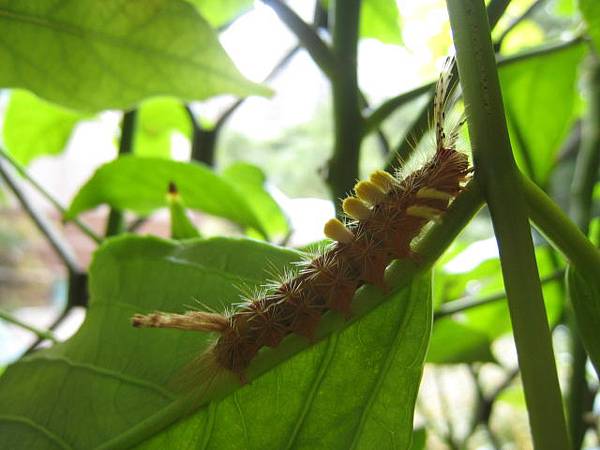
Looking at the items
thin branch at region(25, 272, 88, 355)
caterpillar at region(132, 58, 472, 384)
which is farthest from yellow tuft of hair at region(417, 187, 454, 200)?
thin branch at region(25, 272, 88, 355)

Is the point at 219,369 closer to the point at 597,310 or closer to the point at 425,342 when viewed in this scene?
the point at 425,342

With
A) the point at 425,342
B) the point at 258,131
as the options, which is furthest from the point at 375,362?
the point at 258,131

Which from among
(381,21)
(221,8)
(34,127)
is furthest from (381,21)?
(34,127)

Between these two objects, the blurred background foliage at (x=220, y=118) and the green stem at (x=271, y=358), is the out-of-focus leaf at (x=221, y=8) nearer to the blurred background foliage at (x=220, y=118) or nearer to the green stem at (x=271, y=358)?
the blurred background foliage at (x=220, y=118)

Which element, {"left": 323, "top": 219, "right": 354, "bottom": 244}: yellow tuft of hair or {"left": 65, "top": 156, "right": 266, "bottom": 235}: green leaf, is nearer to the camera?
{"left": 323, "top": 219, "right": 354, "bottom": 244}: yellow tuft of hair

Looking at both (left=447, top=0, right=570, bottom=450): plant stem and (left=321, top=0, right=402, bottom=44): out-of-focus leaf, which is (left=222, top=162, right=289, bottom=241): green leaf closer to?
(left=321, top=0, right=402, bottom=44): out-of-focus leaf
